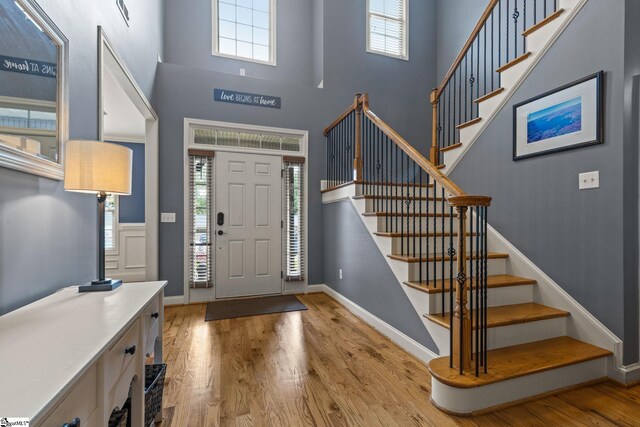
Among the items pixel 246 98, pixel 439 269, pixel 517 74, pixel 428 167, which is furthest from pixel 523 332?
pixel 246 98

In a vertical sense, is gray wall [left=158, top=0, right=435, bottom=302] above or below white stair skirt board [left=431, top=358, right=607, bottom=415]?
above

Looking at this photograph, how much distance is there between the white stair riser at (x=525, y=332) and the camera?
213 cm

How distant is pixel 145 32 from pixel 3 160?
278cm

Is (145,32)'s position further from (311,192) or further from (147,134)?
(311,192)

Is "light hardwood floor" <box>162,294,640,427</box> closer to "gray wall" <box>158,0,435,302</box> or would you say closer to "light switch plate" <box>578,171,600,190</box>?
"light switch plate" <box>578,171,600,190</box>

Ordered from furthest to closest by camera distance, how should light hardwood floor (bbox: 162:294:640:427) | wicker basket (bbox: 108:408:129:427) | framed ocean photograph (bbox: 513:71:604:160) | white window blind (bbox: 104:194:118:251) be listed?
1. white window blind (bbox: 104:194:118:251)
2. framed ocean photograph (bbox: 513:71:604:160)
3. light hardwood floor (bbox: 162:294:640:427)
4. wicker basket (bbox: 108:408:129:427)

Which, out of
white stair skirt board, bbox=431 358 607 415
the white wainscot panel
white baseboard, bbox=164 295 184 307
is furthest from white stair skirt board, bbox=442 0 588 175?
the white wainscot panel

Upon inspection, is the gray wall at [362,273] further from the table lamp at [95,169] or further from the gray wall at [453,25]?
the gray wall at [453,25]

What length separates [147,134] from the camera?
3703 mm

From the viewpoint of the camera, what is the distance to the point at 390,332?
273 centimetres

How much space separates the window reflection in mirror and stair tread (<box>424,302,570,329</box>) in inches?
95.7

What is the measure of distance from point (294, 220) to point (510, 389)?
122 inches

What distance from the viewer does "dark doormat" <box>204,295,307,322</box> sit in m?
3.44

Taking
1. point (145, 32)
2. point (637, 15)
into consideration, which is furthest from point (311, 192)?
point (637, 15)
